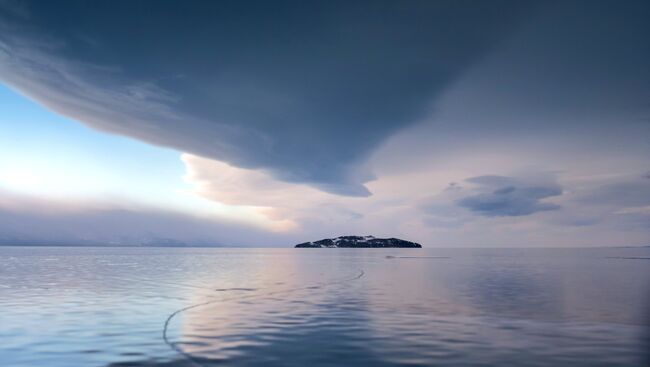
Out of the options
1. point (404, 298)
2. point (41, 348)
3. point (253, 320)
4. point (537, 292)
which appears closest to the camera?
point (41, 348)

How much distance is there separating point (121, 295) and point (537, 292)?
49001 millimetres

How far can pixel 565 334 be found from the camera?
98.2 feet

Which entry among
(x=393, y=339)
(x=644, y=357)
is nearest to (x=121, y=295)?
(x=393, y=339)

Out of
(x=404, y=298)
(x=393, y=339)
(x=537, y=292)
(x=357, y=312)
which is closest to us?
(x=393, y=339)

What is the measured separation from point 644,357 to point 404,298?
2751 centimetres

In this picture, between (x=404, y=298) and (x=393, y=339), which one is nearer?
(x=393, y=339)

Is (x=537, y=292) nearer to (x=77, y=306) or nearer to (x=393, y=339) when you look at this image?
(x=393, y=339)

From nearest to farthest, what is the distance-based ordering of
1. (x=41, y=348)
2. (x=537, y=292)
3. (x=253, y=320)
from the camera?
(x=41, y=348) < (x=253, y=320) < (x=537, y=292)

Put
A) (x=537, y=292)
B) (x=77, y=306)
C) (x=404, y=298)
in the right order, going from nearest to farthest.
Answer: (x=77, y=306), (x=404, y=298), (x=537, y=292)

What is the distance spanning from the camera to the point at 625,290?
58656 mm

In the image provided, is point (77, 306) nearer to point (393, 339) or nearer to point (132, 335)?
point (132, 335)

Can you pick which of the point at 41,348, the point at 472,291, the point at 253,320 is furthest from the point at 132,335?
the point at 472,291

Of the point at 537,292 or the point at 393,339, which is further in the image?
the point at 537,292

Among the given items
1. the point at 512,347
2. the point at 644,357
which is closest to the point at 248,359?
the point at 512,347
